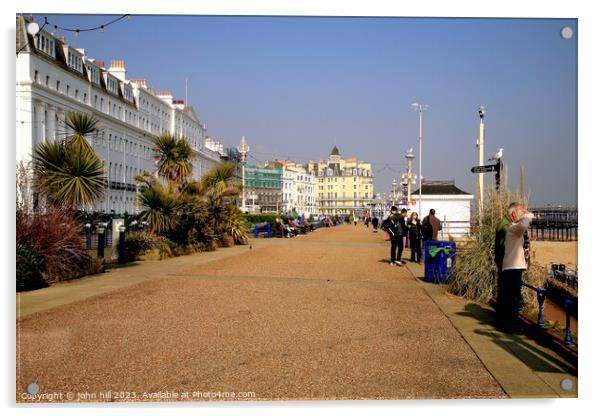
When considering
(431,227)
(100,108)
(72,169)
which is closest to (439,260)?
(431,227)

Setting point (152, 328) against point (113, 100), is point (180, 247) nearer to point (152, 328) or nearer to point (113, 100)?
point (113, 100)

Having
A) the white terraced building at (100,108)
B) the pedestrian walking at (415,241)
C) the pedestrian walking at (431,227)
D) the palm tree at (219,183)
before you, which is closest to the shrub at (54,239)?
the white terraced building at (100,108)

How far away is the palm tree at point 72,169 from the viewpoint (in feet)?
37.7

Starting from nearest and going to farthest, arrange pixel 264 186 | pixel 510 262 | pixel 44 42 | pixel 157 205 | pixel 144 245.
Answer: pixel 44 42, pixel 510 262, pixel 144 245, pixel 157 205, pixel 264 186

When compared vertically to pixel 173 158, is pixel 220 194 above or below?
below

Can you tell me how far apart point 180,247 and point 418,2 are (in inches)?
617

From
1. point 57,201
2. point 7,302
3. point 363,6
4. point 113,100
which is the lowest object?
point 7,302

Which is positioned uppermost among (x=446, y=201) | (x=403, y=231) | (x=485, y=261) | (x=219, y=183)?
(x=219, y=183)

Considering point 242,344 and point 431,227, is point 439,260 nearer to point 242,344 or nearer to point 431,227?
point 431,227

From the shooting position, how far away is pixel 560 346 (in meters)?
5.91

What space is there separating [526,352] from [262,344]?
2604 millimetres

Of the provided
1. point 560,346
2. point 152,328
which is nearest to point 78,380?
point 152,328

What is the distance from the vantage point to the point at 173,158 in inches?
787

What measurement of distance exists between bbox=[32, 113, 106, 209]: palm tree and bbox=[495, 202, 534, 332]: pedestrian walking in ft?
25.6
